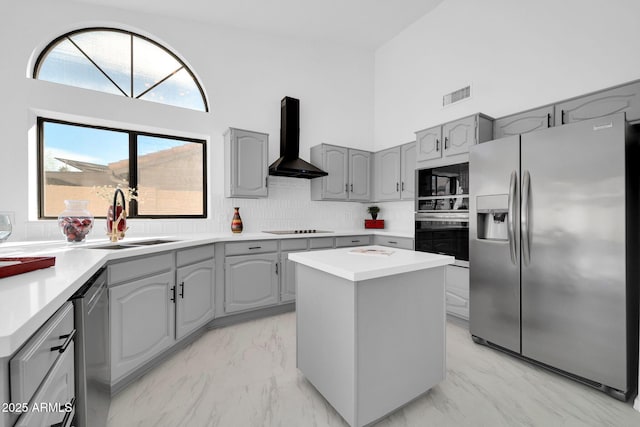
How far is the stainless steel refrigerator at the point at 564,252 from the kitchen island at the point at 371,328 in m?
0.89

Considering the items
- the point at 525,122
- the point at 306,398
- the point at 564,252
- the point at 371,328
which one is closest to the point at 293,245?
the point at 306,398

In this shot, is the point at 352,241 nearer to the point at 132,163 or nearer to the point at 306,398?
the point at 306,398

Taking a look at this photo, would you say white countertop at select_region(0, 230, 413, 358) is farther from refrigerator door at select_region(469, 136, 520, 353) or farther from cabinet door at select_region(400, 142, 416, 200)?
cabinet door at select_region(400, 142, 416, 200)

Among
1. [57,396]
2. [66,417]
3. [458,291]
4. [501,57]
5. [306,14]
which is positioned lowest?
[458,291]

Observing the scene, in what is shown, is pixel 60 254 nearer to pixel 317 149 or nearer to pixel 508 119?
pixel 317 149

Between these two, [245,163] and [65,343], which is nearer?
[65,343]

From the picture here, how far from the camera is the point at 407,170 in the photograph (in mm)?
3943

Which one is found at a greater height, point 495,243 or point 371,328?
point 495,243

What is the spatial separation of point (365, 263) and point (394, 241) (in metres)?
2.28

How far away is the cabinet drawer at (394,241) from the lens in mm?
3515

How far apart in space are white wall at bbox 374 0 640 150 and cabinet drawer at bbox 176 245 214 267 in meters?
3.22

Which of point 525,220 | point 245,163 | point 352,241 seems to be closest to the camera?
point 525,220

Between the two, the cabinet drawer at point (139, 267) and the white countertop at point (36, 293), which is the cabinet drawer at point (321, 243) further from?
the white countertop at point (36, 293)

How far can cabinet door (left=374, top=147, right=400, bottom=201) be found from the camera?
161 inches
